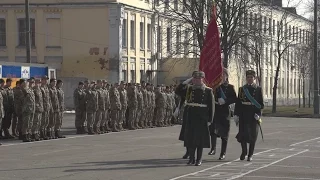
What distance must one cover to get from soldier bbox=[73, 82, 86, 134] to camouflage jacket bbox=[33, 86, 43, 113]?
3.16 m

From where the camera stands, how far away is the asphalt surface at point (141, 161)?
14188 millimetres

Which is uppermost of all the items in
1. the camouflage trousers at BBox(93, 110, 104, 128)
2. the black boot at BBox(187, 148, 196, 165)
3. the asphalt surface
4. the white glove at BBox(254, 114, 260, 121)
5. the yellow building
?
the yellow building

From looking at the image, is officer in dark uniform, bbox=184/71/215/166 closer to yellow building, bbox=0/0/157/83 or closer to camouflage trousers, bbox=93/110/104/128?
camouflage trousers, bbox=93/110/104/128

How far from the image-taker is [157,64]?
2313 inches

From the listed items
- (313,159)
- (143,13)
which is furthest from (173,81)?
(313,159)

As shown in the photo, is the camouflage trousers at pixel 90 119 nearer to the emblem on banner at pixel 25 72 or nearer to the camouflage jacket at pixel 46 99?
the camouflage jacket at pixel 46 99

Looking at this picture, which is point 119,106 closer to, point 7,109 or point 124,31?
point 7,109

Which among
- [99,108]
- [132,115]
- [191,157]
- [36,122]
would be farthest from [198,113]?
[132,115]

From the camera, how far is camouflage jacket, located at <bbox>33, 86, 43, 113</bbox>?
75.5 ft

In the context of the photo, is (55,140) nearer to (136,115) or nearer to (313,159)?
(136,115)

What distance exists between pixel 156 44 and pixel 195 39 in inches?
317

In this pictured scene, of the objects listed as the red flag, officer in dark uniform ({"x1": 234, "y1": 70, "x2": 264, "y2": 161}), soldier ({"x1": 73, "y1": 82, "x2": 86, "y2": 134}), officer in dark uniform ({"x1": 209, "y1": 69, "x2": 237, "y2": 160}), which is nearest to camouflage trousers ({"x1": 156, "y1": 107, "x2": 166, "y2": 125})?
soldier ({"x1": 73, "y1": 82, "x2": 86, "y2": 134})

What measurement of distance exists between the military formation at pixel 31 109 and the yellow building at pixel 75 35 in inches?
1044

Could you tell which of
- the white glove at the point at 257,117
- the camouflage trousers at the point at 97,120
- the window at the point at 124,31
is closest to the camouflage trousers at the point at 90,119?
the camouflage trousers at the point at 97,120
